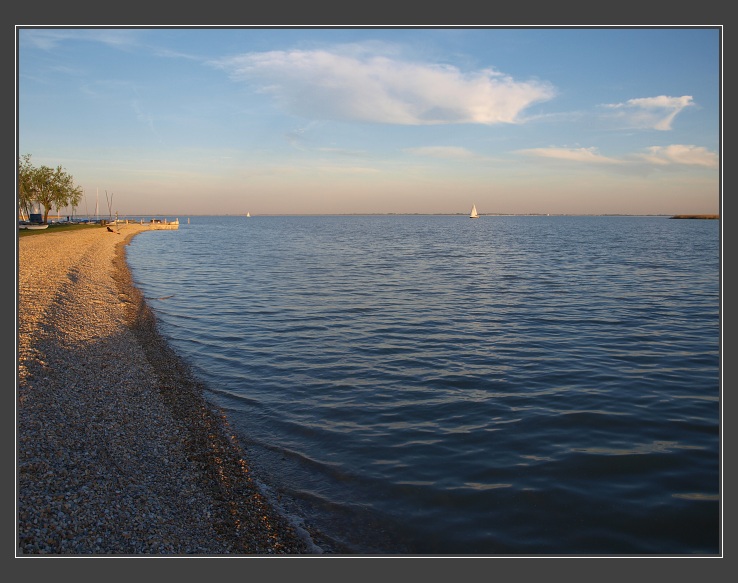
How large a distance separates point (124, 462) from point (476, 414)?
6888 millimetres

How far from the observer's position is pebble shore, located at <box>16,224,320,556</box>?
629 cm

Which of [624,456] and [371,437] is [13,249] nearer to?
[371,437]

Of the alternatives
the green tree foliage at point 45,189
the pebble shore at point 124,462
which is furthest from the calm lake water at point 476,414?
the green tree foliage at point 45,189

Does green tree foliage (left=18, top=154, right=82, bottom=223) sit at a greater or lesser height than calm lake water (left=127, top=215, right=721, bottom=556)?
greater

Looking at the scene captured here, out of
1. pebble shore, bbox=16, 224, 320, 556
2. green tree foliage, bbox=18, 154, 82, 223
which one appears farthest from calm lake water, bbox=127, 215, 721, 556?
green tree foliage, bbox=18, 154, 82, 223

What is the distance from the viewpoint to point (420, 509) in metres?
7.90

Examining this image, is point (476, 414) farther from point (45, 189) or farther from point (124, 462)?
point (45, 189)

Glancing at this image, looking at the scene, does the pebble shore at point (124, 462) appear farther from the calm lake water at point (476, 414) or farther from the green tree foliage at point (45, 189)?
the green tree foliage at point (45, 189)

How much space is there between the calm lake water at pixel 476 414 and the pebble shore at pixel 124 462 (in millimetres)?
659

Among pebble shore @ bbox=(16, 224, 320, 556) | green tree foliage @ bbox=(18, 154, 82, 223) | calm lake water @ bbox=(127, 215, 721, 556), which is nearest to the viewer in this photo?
pebble shore @ bbox=(16, 224, 320, 556)

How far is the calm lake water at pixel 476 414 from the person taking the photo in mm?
7520

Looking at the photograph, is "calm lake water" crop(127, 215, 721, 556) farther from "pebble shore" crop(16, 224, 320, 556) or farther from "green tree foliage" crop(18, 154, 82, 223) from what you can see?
"green tree foliage" crop(18, 154, 82, 223)

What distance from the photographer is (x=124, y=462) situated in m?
8.12

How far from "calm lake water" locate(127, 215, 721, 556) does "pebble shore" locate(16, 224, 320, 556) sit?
2.16ft
